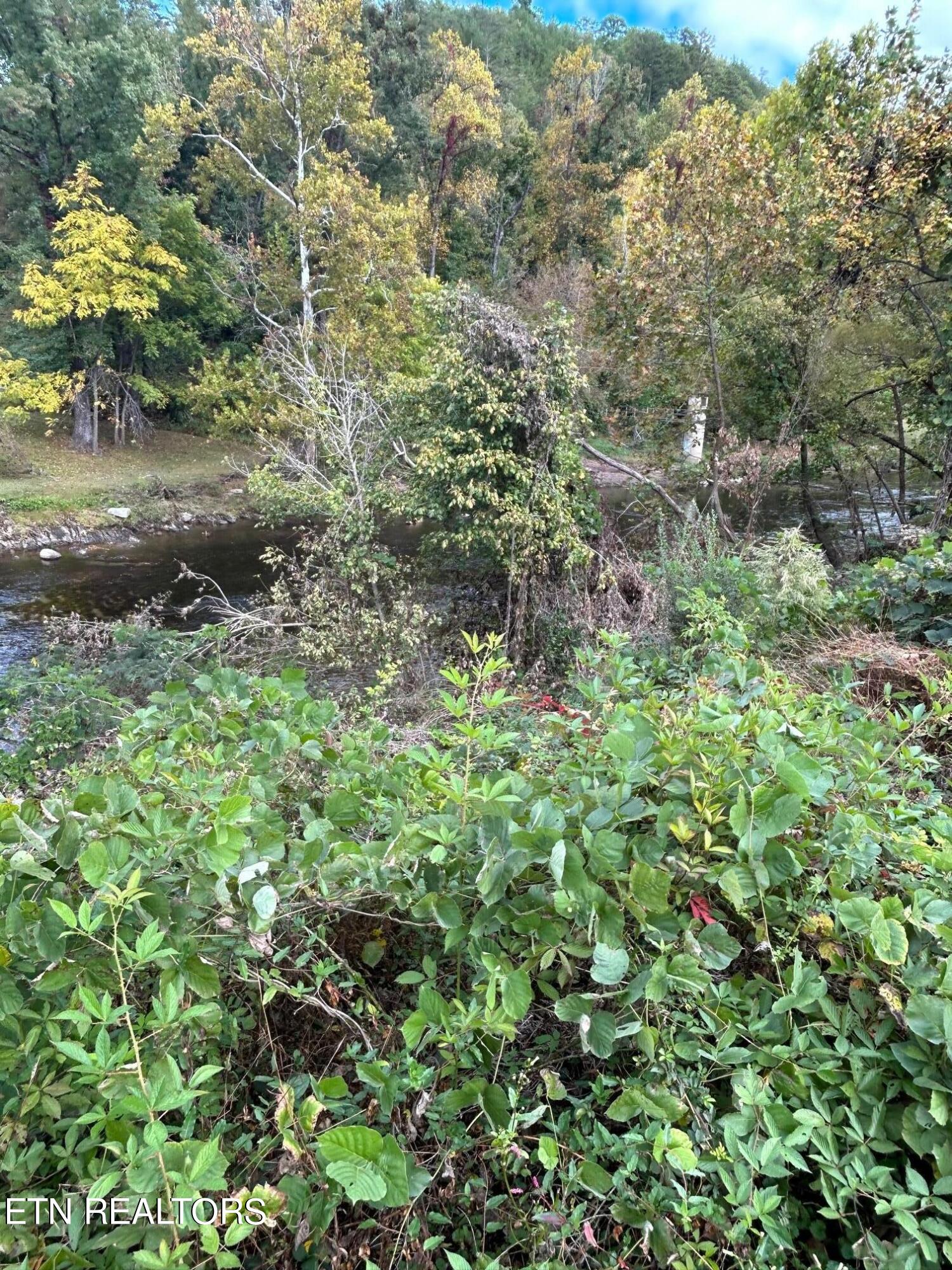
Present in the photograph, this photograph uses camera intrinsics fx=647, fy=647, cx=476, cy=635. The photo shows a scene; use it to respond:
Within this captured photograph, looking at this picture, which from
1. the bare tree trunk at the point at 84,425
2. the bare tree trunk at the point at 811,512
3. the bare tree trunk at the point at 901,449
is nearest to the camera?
the bare tree trunk at the point at 901,449

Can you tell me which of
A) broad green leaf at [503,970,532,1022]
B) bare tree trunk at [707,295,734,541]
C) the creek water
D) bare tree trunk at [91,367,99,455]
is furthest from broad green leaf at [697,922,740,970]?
bare tree trunk at [91,367,99,455]

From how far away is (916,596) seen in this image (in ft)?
14.9

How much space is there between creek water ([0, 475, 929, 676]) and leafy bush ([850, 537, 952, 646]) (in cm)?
610

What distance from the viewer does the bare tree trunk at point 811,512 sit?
10.2 m

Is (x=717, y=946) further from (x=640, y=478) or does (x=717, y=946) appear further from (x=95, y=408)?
(x=95, y=408)

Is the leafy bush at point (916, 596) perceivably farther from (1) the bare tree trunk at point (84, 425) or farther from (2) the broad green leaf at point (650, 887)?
(1) the bare tree trunk at point (84, 425)

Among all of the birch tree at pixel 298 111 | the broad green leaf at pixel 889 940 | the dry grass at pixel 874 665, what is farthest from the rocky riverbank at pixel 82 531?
the broad green leaf at pixel 889 940

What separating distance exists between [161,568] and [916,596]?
43.1 feet

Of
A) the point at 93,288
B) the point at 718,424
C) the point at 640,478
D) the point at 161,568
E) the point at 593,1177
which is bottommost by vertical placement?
the point at 161,568

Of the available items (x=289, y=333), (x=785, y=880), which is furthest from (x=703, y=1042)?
(x=289, y=333)

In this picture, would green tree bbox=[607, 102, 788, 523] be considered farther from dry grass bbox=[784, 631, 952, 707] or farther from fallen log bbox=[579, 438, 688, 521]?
dry grass bbox=[784, 631, 952, 707]

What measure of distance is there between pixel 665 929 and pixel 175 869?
3.16 feet

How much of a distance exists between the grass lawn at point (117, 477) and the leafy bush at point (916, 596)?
13397 millimetres

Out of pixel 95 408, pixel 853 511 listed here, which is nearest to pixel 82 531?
pixel 95 408
